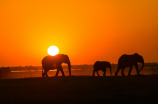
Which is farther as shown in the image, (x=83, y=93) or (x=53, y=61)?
(x=53, y=61)

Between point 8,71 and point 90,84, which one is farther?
point 8,71

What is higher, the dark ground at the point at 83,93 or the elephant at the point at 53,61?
the dark ground at the point at 83,93

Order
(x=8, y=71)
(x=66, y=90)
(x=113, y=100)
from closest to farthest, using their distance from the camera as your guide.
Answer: (x=113, y=100) → (x=66, y=90) → (x=8, y=71)

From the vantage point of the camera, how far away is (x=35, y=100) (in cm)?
1427

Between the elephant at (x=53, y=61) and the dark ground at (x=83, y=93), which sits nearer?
the dark ground at (x=83, y=93)

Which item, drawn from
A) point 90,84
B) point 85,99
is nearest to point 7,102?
point 85,99

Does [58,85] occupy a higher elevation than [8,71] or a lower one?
higher

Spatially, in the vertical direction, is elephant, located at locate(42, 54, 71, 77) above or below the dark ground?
below

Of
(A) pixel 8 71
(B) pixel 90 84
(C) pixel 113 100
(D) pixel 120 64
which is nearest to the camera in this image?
(C) pixel 113 100

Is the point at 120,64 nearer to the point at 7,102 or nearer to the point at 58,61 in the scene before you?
the point at 58,61

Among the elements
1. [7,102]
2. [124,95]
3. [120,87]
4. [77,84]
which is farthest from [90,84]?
[7,102]

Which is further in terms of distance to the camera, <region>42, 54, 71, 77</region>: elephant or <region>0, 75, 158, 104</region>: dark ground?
<region>42, 54, 71, 77</region>: elephant

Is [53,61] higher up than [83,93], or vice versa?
[83,93]

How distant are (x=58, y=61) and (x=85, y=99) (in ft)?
59.8
